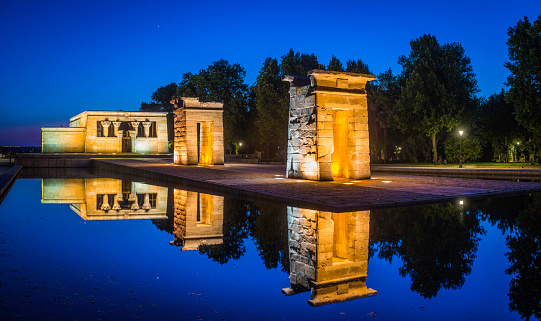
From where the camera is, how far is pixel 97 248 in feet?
20.9

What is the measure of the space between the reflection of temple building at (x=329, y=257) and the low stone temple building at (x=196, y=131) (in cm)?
1935

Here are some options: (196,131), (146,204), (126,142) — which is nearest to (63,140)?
(126,142)

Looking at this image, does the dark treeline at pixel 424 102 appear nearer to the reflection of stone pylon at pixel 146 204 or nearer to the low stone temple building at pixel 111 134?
the low stone temple building at pixel 111 134

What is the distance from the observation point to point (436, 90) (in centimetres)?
3738

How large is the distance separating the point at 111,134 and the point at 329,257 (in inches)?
1898

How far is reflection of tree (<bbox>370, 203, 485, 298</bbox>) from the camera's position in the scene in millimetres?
4762

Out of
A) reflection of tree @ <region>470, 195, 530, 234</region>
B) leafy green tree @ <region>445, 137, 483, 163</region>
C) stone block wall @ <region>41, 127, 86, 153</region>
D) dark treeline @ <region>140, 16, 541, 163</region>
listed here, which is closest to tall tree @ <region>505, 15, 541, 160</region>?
dark treeline @ <region>140, 16, 541, 163</region>

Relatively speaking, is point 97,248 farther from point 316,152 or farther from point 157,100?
point 157,100

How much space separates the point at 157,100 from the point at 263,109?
140 feet

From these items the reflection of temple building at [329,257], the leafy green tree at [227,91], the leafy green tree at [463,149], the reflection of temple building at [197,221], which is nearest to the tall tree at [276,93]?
the leafy green tree at [227,91]

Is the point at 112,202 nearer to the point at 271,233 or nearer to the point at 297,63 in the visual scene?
the point at 271,233

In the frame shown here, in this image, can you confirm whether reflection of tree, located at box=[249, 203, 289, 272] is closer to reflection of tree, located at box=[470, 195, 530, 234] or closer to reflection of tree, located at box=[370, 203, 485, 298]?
reflection of tree, located at box=[370, 203, 485, 298]

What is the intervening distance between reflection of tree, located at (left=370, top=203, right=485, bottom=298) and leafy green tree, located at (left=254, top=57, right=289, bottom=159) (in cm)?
3072

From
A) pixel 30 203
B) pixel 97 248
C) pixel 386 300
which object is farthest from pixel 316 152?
pixel 386 300
